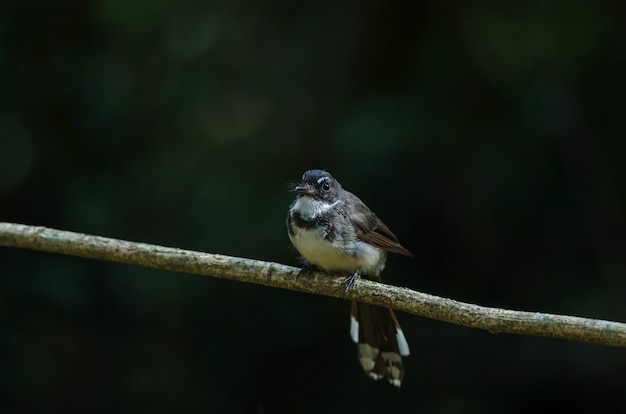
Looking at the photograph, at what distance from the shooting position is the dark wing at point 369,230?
549cm

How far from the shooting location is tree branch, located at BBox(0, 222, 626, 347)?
381cm

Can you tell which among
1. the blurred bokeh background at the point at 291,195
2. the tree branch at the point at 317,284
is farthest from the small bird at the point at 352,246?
the blurred bokeh background at the point at 291,195

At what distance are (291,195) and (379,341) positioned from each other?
6.88 feet

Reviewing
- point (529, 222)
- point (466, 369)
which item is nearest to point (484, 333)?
point (466, 369)

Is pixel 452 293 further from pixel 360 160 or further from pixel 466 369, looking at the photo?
pixel 360 160

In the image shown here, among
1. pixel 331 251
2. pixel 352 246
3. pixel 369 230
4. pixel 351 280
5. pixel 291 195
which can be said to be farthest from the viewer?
pixel 291 195

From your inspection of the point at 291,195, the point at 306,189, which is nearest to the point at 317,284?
the point at 306,189

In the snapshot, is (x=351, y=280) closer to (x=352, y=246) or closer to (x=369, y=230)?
(x=352, y=246)

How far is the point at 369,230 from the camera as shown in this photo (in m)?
5.57

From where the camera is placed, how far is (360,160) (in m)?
7.38

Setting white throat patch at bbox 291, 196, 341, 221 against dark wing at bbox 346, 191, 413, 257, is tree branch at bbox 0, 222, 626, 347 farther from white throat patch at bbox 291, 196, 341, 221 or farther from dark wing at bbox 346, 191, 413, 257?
dark wing at bbox 346, 191, 413, 257

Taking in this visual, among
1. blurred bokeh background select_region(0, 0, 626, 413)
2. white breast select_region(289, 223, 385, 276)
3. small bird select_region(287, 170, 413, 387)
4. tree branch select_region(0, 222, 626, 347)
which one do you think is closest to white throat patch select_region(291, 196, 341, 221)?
small bird select_region(287, 170, 413, 387)

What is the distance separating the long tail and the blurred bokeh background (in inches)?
58.2

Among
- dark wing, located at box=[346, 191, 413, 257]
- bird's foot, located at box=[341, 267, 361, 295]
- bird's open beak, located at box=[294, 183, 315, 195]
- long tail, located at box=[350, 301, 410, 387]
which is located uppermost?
bird's open beak, located at box=[294, 183, 315, 195]
